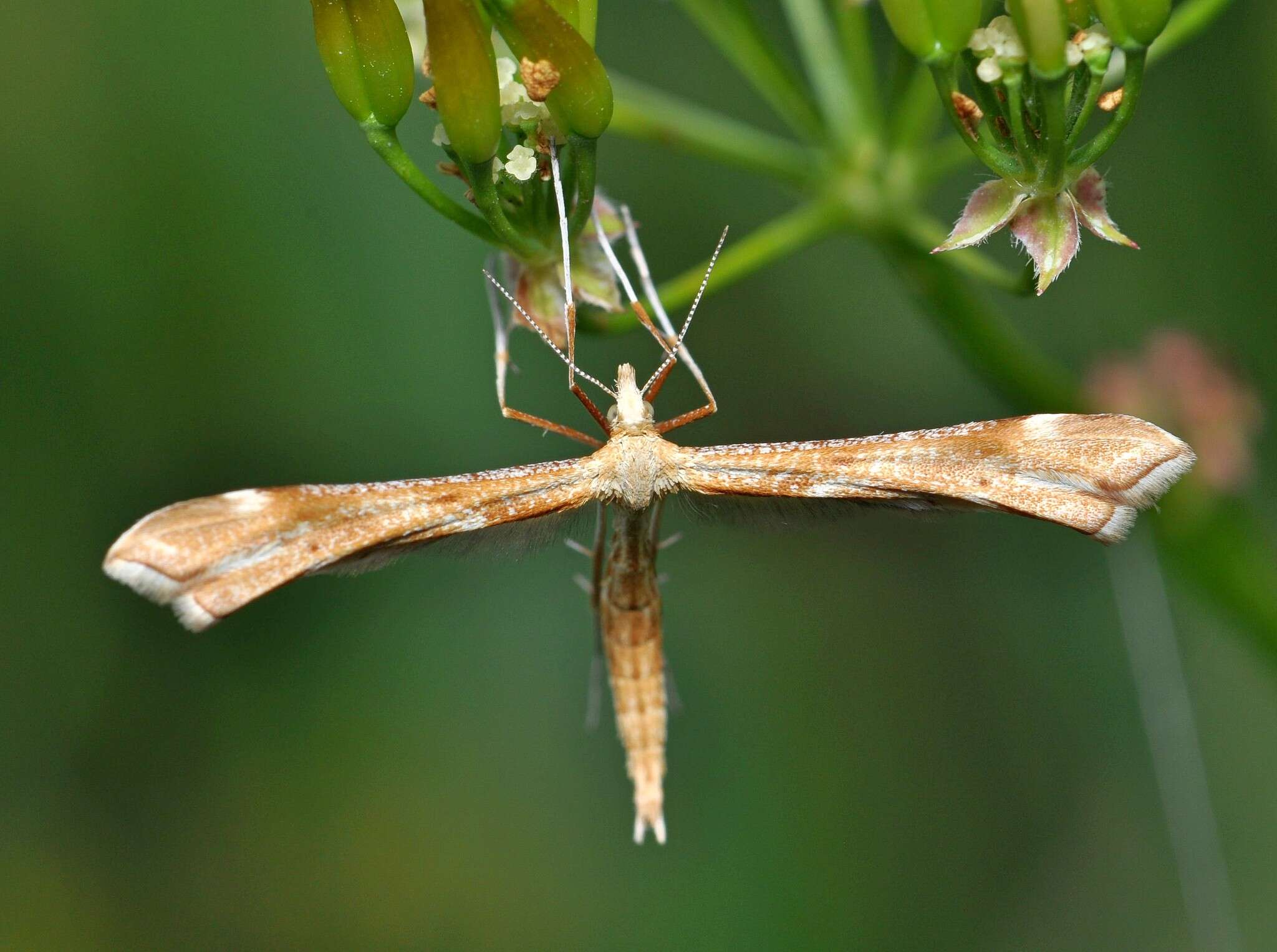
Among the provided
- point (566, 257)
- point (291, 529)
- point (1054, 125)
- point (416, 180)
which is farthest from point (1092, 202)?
point (291, 529)

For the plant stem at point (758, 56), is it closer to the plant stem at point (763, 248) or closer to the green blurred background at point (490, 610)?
the plant stem at point (763, 248)

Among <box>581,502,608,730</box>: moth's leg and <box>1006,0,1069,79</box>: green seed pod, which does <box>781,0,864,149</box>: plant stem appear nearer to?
<box>1006,0,1069,79</box>: green seed pod

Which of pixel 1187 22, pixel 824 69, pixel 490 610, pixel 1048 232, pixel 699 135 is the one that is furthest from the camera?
pixel 490 610

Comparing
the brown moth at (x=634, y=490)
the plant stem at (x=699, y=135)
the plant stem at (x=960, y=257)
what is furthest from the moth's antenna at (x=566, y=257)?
the plant stem at (x=960, y=257)

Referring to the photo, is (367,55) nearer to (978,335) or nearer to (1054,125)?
(1054,125)

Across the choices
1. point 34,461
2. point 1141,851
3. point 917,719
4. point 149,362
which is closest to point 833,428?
point 917,719

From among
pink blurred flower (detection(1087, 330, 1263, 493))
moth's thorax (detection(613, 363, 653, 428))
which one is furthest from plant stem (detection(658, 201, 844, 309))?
pink blurred flower (detection(1087, 330, 1263, 493))

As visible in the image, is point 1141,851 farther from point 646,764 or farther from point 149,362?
point 149,362
